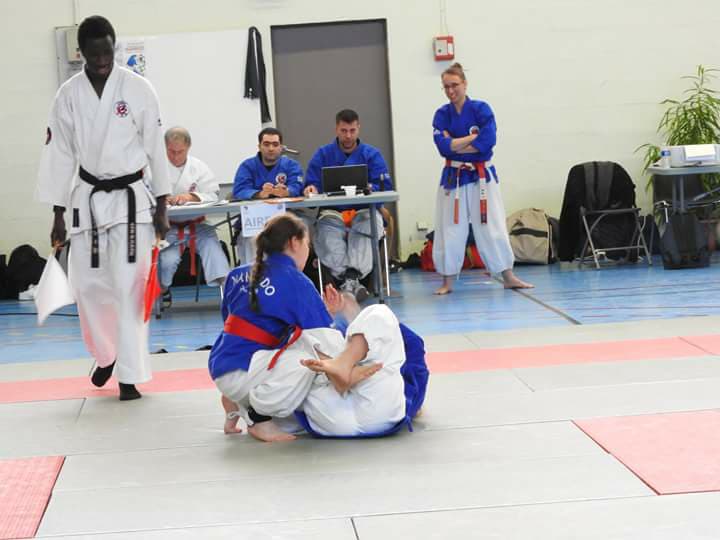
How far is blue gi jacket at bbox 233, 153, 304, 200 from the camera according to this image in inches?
296

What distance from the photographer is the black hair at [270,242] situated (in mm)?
3485

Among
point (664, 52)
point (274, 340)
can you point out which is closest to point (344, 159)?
point (664, 52)

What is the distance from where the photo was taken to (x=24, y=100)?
9.55m

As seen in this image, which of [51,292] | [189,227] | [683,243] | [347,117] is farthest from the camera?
[683,243]

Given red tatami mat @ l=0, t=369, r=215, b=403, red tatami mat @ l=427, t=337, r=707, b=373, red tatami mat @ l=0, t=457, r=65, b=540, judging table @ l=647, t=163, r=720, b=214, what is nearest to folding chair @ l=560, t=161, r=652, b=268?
judging table @ l=647, t=163, r=720, b=214

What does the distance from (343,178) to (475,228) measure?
1006 millimetres

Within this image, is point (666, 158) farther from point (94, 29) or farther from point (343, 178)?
point (94, 29)

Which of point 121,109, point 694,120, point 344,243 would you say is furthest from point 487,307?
point 694,120

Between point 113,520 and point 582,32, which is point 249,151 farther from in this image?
point 113,520

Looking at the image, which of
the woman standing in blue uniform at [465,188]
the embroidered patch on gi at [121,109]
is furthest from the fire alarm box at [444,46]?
the embroidered patch on gi at [121,109]

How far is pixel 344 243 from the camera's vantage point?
751 centimetres

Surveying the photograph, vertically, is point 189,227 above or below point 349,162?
below

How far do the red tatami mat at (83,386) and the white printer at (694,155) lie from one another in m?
4.83

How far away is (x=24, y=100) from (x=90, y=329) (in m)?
5.72
